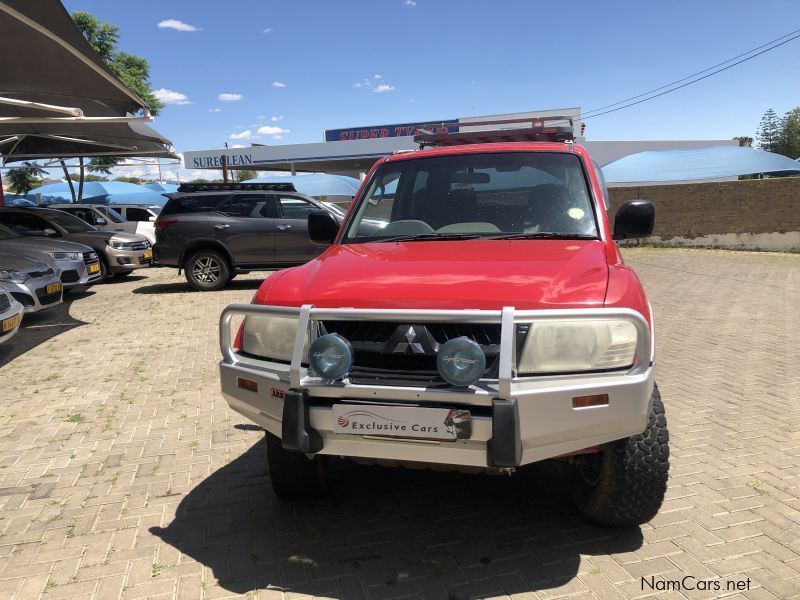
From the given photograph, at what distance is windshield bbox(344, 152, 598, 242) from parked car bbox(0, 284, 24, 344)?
477 cm

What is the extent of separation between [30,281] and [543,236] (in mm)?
7663

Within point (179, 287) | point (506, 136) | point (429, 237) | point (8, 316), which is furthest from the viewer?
point (179, 287)

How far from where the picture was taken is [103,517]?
326cm

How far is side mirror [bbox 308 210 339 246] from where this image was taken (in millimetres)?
3934

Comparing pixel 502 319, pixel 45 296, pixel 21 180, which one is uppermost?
pixel 21 180

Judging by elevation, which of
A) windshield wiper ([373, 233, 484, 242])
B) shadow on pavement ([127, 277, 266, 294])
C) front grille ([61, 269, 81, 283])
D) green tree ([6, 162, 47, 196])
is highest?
green tree ([6, 162, 47, 196])

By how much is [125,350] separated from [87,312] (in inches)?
129

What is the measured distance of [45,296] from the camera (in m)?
8.20

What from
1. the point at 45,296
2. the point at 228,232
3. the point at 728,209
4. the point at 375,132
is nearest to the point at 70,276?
the point at 45,296

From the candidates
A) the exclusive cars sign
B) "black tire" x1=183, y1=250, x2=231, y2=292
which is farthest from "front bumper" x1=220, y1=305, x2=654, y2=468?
the exclusive cars sign

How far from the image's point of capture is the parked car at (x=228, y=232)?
37.1 feet

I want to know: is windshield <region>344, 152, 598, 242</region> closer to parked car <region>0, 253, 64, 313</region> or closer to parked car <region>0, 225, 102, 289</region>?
parked car <region>0, 253, 64, 313</region>

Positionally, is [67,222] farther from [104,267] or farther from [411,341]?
[411,341]

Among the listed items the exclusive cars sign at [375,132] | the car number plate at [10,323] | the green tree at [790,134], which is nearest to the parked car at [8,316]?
the car number plate at [10,323]
